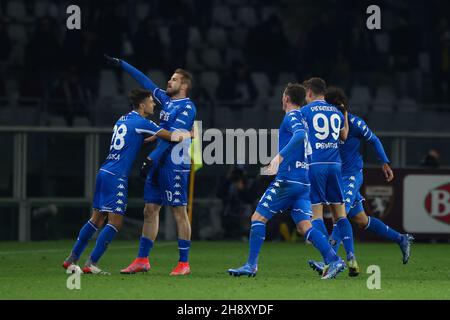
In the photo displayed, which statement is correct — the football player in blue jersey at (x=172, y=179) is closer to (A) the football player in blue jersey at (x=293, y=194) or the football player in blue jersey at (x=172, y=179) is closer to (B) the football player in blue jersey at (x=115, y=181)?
(B) the football player in blue jersey at (x=115, y=181)

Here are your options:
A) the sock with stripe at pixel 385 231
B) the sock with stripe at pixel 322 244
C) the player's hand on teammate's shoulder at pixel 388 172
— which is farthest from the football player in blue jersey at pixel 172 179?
the sock with stripe at pixel 385 231

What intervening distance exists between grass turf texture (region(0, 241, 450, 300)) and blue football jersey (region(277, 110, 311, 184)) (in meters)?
0.99

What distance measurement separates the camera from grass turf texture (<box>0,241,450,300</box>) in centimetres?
1025

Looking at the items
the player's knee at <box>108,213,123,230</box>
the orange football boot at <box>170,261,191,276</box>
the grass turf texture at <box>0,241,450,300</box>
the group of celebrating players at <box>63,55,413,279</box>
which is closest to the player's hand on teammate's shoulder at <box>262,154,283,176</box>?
the group of celebrating players at <box>63,55,413,279</box>

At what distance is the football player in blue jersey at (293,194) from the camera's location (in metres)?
12.0

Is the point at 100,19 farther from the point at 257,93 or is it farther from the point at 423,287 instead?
the point at 423,287

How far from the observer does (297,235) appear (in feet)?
71.1

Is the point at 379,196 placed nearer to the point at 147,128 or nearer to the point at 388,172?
the point at 388,172

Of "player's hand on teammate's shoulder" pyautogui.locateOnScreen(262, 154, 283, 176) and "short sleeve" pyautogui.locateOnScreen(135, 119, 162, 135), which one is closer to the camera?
"player's hand on teammate's shoulder" pyautogui.locateOnScreen(262, 154, 283, 176)

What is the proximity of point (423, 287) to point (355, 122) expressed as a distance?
2.84 meters

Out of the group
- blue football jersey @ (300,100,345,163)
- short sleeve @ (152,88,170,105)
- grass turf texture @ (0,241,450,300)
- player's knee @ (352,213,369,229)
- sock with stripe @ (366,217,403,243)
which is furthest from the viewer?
sock with stripe @ (366,217,403,243)

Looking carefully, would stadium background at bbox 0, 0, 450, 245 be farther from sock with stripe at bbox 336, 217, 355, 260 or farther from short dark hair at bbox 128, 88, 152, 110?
short dark hair at bbox 128, 88, 152, 110

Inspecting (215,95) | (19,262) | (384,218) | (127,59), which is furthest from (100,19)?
(19,262)

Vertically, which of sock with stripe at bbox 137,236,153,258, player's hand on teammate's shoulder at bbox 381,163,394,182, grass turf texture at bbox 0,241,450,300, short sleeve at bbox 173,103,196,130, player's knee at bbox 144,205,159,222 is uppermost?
short sleeve at bbox 173,103,196,130
